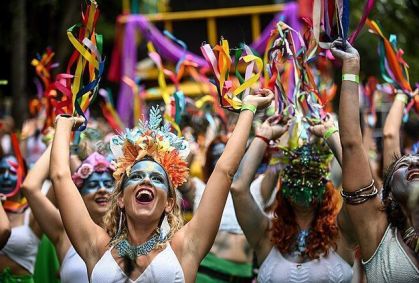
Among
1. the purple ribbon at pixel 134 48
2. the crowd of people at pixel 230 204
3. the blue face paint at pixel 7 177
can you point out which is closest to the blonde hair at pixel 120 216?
the crowd of people at pixel 230 204

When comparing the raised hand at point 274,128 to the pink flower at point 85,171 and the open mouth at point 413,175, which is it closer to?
the pink flower at point 85,171

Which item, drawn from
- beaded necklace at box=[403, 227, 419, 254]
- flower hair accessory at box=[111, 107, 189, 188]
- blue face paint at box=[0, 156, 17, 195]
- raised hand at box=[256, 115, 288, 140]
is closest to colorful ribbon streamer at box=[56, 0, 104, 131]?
flower hair accessory at box=[111, 107, 189, 188]

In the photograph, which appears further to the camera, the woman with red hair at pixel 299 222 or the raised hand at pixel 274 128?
the raised hand at pixel 274 128

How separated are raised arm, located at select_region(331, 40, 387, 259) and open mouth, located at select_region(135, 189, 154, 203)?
92cm

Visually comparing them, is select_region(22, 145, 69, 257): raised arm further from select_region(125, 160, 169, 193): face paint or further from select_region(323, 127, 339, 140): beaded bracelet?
select_region(323, 127, 339, 140): beaded bracelet

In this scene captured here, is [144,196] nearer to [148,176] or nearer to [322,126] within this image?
[148,176]

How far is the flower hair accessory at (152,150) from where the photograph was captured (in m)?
4.46

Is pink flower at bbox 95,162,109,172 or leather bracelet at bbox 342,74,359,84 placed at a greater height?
leather bracelet at bbox 342,74,359,84

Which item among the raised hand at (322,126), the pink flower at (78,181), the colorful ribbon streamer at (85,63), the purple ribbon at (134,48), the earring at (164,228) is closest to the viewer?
the earring at (164,228)

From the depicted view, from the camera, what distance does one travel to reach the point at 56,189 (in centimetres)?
434

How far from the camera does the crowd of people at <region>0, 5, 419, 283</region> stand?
13.2 feet

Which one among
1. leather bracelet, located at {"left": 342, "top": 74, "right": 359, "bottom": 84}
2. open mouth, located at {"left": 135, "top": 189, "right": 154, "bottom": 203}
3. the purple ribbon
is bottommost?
the purple ribbon

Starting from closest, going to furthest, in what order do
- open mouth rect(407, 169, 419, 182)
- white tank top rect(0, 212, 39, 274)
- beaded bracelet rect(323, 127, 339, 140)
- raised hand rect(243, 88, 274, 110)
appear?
open mouth rect(407, 169, 419, 182)
raised hand rect(243, 88, 274, 110)
beaded bracelet rect(323, 127, 339, 140)
white tank top rect(0, 212, 39, 274)

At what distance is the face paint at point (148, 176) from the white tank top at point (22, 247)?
2.09m
